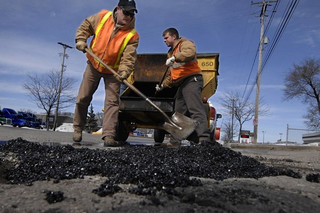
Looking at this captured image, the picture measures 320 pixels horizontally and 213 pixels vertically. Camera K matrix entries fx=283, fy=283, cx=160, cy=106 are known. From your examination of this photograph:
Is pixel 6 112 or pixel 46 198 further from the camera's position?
pixel 6 112

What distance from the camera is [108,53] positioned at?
4.55 metres

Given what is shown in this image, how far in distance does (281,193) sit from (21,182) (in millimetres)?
1635

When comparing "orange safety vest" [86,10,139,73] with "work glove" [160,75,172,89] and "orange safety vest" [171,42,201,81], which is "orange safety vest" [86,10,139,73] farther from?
"work glove" [160,75,172,89]

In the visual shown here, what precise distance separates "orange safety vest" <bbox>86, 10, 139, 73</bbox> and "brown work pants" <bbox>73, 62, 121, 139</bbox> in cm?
18

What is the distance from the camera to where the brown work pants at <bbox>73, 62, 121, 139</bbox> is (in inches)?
183

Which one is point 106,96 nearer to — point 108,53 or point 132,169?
point 108,53

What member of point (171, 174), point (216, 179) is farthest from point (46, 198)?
point (216, 179)

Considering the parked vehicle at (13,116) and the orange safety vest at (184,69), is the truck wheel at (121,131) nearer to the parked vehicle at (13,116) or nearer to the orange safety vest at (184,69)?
the orange safety vest at (184,69)

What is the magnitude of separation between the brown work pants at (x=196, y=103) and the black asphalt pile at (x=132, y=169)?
125cm

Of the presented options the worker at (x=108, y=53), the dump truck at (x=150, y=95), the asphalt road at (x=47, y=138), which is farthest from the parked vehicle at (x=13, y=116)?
the worker at (x=108, y=53)

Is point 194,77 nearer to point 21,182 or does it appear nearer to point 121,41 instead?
point 121,41

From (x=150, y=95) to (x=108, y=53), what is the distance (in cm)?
198

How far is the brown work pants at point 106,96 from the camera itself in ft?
15.3

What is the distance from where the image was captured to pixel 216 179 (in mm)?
2107
